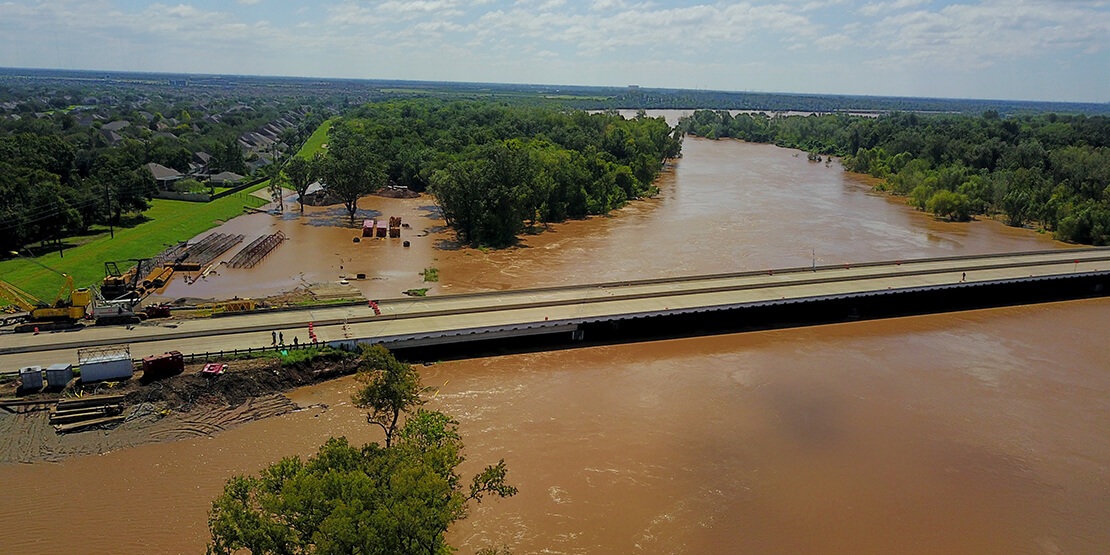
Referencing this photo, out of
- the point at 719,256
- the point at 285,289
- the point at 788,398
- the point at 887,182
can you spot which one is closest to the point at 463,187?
the point at 285,289

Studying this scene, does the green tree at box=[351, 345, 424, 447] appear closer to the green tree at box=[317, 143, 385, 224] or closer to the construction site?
the construction site

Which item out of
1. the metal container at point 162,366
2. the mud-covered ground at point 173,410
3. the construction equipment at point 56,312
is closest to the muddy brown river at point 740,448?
the mud-covered ground at point 173,410

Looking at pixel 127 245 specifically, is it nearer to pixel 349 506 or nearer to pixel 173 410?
pixel 173 410

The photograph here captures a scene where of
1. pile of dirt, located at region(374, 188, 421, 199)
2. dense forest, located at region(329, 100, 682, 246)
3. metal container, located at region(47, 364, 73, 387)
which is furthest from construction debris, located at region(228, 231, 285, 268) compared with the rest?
pile of dirt, located at region(374, 188, 421, 199)

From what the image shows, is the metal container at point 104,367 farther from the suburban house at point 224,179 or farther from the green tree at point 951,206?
the green tree at point 951,206

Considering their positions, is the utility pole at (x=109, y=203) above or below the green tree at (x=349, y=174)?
below

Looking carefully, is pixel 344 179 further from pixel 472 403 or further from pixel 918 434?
pixel 918 434
